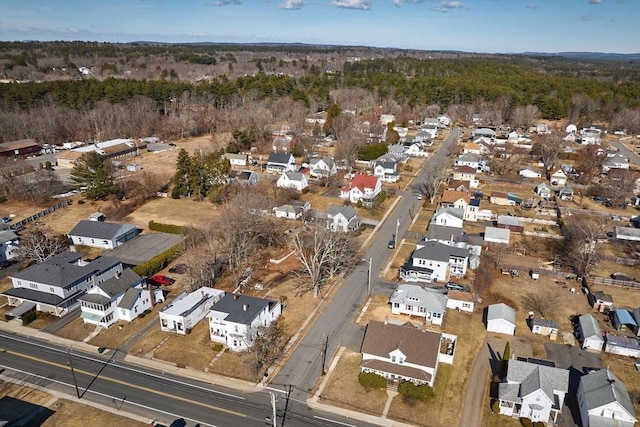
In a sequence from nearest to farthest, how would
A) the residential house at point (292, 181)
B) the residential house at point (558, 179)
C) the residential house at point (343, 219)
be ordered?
the residential house at point (343, 219)
the residential house at point (292, 181)
the residential house at point (558, 179)

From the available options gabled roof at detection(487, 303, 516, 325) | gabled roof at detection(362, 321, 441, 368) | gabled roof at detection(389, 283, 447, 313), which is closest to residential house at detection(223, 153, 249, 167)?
gabled roof at detection(389, 283, 447, 313)

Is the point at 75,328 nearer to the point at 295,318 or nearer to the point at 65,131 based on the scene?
the point at 295,318

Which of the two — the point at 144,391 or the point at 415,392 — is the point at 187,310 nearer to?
the point at 144,391

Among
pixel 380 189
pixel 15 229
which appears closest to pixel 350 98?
pixel 380 189

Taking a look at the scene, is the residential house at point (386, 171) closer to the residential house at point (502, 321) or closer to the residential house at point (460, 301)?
the residential house at point (460, 301)

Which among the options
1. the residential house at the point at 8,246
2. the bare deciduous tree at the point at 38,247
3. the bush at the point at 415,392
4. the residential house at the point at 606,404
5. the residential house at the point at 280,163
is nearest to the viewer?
the residential house at the point at 606,404

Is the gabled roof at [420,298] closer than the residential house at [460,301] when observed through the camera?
Yes

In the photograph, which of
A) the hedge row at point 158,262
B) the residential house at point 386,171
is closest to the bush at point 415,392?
the hedge row at point 158,262
